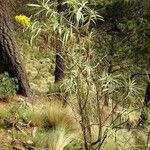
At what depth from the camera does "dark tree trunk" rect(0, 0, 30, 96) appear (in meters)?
7.17

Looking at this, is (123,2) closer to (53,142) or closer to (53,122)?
(53,122)

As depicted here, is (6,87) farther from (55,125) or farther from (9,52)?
(55,125)

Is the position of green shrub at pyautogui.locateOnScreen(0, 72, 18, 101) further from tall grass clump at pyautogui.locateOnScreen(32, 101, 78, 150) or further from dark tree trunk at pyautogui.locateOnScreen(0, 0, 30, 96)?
tall grass clump at pyautogui.locateOnScreen(32, 101, 78, 150)

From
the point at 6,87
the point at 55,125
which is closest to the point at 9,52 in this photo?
the point at 6,87

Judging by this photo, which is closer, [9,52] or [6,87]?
[6,87]

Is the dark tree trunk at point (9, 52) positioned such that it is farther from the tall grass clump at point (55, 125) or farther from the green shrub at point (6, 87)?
the tall grass clump at point (55, 125)

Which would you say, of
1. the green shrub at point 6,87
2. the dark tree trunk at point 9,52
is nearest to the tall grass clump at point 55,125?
the green shrub at point 6,87

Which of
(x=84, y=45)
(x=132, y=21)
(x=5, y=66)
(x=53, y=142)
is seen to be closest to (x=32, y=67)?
(x=132, y=21)

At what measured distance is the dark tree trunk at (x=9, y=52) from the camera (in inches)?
282

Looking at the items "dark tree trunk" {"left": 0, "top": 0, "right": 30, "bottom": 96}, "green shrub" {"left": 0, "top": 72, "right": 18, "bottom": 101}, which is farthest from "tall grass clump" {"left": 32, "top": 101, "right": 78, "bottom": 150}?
"dark tree trunk" {"left": 0, "top": 0, "right": 30, "bottom": 96}

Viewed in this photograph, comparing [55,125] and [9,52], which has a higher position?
[9,52]

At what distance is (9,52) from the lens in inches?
289

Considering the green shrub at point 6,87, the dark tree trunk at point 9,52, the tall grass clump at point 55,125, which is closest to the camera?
the tall grass clump at point 55,125

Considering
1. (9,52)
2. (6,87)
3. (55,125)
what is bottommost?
(55,125)
